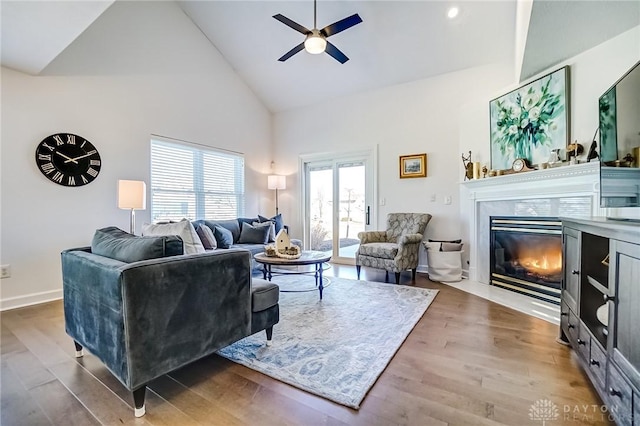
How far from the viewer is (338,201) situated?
18.6ft

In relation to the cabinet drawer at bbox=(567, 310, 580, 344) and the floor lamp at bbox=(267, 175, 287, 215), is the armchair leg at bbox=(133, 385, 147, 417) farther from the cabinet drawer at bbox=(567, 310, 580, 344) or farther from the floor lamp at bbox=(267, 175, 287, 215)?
the floor lamp at bbox=(267, 175, 287, 215)

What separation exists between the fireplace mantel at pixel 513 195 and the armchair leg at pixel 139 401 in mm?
3744

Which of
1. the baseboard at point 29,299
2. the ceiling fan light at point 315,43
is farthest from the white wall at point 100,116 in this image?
the ceiling fan light at point 315,43

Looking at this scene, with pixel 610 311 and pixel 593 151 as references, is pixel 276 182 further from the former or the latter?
pixel 610 311

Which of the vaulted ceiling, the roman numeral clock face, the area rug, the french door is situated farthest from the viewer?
the french door

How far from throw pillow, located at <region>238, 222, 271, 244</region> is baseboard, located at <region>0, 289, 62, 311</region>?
2318mm

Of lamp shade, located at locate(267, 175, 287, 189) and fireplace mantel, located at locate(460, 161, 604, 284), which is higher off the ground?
lamp shade, located at locate(267, 175, 287, 189)

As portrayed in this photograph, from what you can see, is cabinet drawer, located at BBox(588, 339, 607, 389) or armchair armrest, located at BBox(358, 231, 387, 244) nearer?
cabinet drawer, located at BBox(588, 339, 607, 389)

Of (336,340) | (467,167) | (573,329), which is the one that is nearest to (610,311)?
(573,329)

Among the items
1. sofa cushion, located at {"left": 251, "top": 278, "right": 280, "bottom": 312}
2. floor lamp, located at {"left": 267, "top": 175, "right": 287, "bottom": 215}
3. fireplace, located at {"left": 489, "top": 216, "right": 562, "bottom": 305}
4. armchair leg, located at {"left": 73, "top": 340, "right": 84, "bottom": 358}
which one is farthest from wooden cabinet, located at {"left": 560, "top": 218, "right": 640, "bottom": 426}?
floor lamp, located at {"left": 267, "top": 175, "right": 287, "bottom": 215}

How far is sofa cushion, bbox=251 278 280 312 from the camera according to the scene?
2.02 metres

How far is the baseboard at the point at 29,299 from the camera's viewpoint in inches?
121

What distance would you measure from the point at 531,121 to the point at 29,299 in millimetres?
6017

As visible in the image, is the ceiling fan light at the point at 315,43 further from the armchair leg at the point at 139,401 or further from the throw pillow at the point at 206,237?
the armchair leg at the point at 139,401
